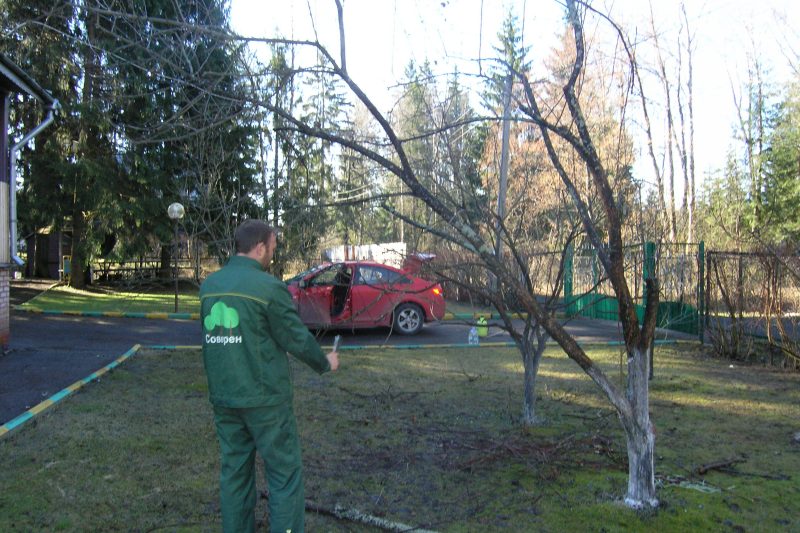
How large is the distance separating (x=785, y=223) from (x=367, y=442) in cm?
Answer: 2565

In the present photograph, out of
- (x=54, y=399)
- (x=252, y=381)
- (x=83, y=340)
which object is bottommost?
(x=54, y=399)

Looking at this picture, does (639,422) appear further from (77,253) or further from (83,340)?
(77,253)

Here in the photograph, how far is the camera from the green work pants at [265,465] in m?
2.96

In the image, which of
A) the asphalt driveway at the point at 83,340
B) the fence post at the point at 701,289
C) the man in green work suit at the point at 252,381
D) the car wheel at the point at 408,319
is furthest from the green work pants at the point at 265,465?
the car wheel at the point at 408,319

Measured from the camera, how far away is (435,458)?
4762mm

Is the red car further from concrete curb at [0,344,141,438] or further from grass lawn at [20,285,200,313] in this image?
grass lawn at [20,285,200,313]

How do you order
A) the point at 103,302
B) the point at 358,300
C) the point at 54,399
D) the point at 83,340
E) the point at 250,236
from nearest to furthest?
the point at 250,236 → the point at 54,399 → the point at 83,340 → the point at 358,300 → the point at 103,302

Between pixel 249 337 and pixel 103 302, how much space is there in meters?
17.6

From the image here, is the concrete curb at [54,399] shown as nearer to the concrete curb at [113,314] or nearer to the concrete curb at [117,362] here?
the concrete curb at [117,362]

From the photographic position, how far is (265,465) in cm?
301

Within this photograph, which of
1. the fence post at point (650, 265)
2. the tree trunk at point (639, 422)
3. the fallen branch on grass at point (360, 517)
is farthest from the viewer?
the fence post at point (650, 265)

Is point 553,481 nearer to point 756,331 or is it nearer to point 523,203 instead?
point 523,203


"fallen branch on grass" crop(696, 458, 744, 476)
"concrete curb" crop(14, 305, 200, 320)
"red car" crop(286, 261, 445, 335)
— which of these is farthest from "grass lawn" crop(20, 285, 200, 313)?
"fallen branch on grass" crop(696, 458, 744, 476)

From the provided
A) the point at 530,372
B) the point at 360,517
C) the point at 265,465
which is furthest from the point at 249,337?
the point at 530,372
